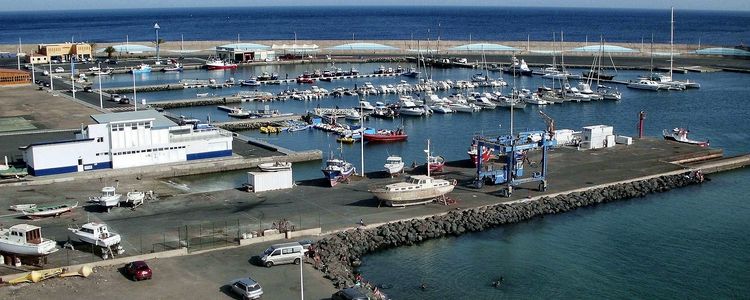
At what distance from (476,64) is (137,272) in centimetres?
8408

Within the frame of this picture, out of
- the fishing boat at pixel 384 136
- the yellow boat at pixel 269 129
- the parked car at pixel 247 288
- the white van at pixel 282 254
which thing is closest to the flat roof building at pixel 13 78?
the yellow boat at pixel 269 129

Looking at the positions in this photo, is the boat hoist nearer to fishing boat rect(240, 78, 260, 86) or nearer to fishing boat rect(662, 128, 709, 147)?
fishing boat rect(662, 128, 709, 147)

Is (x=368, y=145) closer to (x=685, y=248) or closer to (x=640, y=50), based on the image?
(x=685, y=248)

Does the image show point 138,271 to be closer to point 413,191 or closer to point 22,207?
point 22,207

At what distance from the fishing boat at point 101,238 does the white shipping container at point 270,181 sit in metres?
9.01

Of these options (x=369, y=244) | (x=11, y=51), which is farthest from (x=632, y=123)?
(x=11, y=51)

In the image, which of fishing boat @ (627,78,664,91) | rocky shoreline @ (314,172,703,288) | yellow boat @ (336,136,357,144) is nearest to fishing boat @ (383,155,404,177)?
rocky shoreline @ (314,172,703,288)

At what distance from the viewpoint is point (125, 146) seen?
1671 inches

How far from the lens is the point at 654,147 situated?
47.7 m

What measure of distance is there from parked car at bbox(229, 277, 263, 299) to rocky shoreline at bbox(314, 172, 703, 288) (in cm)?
258

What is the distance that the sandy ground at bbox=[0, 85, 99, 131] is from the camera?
56662 millimetres

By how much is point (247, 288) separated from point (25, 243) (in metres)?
8.35

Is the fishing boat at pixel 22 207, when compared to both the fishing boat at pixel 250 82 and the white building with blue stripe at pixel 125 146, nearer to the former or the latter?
the white building with blue stripe at pixel 125 146

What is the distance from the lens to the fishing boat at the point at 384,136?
2165 inches
